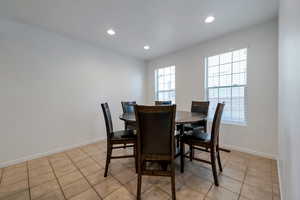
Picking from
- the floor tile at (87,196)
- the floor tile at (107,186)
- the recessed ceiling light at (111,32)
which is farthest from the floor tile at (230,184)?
the recessed ceiling light at (111,32)

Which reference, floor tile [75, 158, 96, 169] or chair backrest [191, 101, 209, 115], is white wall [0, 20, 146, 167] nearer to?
floor tile [75, 158, 96, 169]

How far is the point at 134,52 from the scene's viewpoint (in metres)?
3.83

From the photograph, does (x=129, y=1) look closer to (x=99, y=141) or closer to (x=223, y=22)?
(x=223, y=22)

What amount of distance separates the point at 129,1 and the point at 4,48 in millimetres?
2283

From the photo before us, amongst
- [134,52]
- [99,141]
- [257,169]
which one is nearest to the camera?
[257,169]

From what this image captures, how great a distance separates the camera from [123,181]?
173cm

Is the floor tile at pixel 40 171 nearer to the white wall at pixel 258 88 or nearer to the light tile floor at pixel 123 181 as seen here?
the light tile floor at pixel 123 181

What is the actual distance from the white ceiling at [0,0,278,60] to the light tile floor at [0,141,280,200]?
8.29 feet

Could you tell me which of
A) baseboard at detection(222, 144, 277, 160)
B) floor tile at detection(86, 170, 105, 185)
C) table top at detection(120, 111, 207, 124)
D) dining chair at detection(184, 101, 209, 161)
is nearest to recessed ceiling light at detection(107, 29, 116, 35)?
table top at detection(120, 111, 207, 124)

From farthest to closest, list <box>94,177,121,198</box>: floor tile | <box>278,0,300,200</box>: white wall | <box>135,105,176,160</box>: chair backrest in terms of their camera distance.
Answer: <box>94,177,121,198</box>: floor tile → <box>135,105,176,160</box>: chair backrest → <box>278,0,300,200</box>: white wall

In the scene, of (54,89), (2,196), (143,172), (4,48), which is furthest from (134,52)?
(2,196)

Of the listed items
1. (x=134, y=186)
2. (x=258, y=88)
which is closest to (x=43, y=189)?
(x=134, y=186)

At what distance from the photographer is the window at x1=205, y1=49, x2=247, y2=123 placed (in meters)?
2.63

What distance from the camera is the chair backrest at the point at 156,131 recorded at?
4.34 ft
